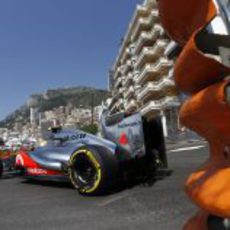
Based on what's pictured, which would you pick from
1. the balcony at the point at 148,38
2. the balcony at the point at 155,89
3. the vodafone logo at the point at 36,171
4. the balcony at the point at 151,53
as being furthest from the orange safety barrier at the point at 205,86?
the balcony at the point at 148,38

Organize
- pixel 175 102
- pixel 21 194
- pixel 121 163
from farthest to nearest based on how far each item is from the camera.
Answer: pixel 175 102 < pixel 21 194 < pixel 121 163

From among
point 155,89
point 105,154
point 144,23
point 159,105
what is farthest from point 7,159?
point 144,23

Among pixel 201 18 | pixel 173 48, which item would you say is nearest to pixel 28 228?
pixel 173 48

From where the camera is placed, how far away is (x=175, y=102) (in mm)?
53938

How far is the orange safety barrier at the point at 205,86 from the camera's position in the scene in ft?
6.95

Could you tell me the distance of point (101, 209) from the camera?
5723 mm

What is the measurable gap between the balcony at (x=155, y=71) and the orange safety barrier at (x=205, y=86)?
177 feet

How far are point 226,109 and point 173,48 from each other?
58cm

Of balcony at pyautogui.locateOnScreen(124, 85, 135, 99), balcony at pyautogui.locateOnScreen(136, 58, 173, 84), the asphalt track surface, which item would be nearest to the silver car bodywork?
the asphalt track surface

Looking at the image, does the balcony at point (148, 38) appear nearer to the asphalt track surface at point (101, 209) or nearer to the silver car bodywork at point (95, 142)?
the silver car bodywork at point (95, 142)

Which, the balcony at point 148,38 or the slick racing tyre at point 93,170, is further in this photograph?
the balcony at point 148,38

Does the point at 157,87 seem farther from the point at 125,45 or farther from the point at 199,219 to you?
the point at 199,219

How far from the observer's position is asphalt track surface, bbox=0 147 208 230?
190 inches

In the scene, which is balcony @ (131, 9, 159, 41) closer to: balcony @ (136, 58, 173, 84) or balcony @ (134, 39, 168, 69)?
balcony @ (134, 39, 168, 69)
